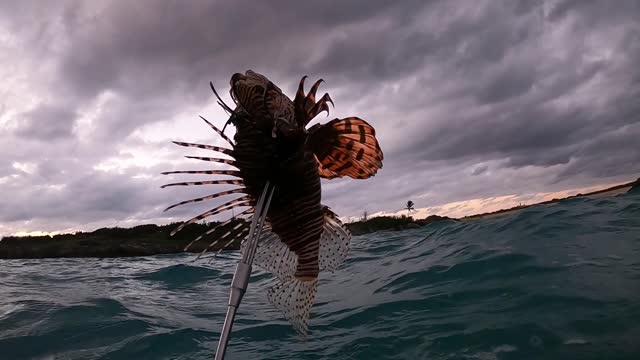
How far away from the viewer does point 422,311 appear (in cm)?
821

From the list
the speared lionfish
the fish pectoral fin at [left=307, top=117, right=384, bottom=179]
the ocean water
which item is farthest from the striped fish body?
the ocean water

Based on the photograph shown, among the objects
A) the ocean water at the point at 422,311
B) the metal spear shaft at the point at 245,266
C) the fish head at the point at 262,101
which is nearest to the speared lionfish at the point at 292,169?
the fish head at the point at 262,101

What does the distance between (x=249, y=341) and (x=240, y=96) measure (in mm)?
6462

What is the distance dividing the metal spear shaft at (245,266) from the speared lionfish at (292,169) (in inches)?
4.7

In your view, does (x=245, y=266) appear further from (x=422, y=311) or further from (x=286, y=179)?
(x=422, y=311)

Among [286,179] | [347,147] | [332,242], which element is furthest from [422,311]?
[286,179]

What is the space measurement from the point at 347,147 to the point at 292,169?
16.6 inches

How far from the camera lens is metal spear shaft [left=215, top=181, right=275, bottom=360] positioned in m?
2.64

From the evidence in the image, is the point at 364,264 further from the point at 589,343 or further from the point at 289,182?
the point at 289,182

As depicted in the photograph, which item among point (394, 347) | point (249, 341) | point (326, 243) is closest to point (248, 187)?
point (326, 243)

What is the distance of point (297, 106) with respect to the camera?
121 inches

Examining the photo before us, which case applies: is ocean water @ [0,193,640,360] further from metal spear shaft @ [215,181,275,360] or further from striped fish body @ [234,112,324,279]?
metal spear shaft @ [215,181,275,360]

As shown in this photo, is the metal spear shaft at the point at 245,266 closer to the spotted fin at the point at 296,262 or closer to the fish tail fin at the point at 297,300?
the spotted fin at the point at 296,262

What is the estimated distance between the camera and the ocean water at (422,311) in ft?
21.1
